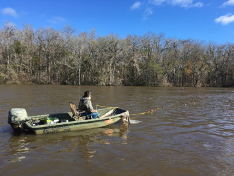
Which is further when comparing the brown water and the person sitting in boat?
the person sitting in boat

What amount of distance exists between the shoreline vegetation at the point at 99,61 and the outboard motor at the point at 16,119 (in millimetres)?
40382

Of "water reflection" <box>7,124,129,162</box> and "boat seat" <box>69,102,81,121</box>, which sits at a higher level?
"boat seat" <box>69,102,81,121</box>

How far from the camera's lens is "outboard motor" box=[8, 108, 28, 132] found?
6770mm

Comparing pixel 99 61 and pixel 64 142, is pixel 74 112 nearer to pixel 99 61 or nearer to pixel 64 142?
pixel 64 142

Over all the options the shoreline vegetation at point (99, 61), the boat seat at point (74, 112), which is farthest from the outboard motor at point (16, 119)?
the shoreline vegetation at point (99, 61)

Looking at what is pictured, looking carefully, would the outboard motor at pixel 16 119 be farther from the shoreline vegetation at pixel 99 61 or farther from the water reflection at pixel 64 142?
the shoreline vegetation at pixel 99 61

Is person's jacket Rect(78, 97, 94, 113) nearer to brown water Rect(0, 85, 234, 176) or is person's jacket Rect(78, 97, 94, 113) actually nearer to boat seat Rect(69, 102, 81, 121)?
boat seat Rect(69, 102, 81, 121)

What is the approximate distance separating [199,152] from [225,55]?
61.0m

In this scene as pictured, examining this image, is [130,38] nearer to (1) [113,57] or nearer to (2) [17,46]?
(1) [113,57]

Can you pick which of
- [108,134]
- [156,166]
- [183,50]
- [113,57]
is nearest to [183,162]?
[156,166]

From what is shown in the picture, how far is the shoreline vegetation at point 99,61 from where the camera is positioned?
A: 45500 mm

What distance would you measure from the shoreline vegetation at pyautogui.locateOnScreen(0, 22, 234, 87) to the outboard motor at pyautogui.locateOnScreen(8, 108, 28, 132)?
40382 millimetres

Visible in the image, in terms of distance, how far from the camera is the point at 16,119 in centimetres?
678

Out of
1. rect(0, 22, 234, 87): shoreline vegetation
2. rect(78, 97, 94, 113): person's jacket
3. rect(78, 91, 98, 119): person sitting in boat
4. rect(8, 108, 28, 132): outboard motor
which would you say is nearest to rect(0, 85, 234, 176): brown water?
rect(8, 108, 28, 132): outboard motor
